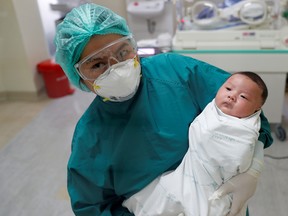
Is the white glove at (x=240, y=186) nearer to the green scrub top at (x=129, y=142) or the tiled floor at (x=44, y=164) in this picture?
the green scrub top at (x=129, y=142)

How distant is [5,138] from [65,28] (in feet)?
7.16

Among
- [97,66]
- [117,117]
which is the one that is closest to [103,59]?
[97,66]

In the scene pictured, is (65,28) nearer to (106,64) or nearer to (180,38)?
(106,64)

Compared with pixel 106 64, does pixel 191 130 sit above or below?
below

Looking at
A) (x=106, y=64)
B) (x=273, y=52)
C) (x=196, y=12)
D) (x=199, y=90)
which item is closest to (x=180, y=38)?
(x=196, y=12)

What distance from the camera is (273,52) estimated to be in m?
2.09

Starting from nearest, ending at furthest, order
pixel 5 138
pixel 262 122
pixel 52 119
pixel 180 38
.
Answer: pixel 262 122 → pixel 180 38 → pixel 5 138 → pixel 52 119

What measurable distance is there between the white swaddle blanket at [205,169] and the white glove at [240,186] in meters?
0.02

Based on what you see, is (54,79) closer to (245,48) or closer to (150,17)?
(150,17)

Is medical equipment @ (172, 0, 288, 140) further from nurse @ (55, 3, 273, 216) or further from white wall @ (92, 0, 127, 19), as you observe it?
white wall @ (92, 0, 127, 19)

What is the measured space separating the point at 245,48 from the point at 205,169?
1431 millimetres

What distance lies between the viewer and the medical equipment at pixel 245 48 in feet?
6.87

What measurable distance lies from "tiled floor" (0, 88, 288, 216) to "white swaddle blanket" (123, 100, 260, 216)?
108cm

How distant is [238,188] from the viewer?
903 millimetres
